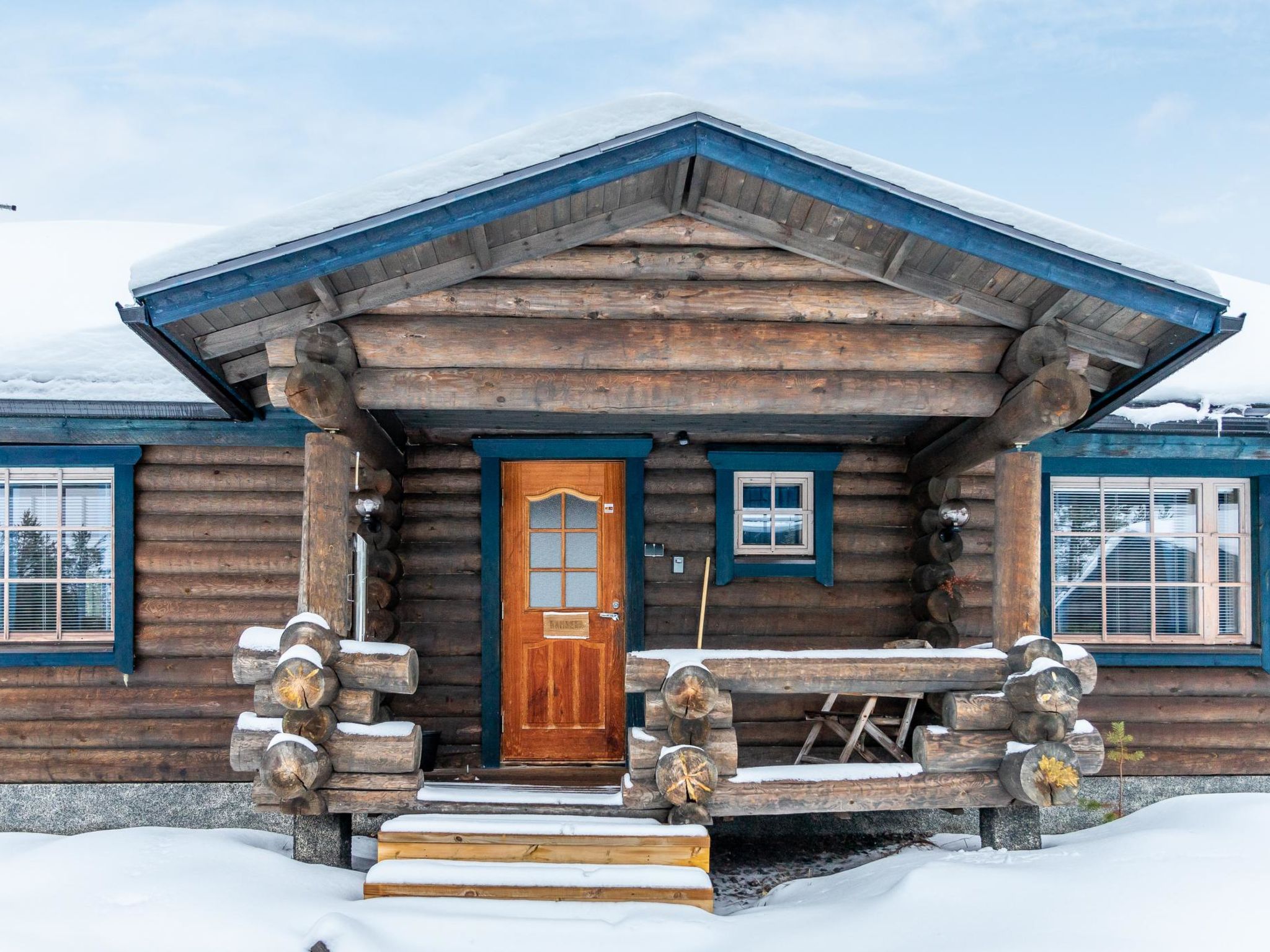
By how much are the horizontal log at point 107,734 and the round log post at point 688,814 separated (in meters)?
3.74

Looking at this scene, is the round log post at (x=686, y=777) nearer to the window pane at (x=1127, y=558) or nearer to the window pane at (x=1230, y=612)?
the window pane at (x=1127, y=558)

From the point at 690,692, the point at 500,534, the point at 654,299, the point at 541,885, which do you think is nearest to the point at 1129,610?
the point at 690,692

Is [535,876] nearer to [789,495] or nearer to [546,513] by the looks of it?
[546,513]

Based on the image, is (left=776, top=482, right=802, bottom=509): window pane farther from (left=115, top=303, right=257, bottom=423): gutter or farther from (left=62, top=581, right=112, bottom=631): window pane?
(left=62, top=581, right=112, bottom=631): window pane

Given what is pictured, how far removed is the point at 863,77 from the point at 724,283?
9088 centimetres

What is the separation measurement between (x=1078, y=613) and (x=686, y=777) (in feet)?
13.1

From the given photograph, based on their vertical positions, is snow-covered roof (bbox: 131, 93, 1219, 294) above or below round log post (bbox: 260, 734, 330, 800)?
above

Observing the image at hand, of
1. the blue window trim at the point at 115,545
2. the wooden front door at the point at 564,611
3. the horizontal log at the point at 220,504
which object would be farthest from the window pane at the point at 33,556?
the wooden front door at the point at 564,611

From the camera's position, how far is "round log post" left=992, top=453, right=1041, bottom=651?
527cm

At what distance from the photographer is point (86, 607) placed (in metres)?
6.79

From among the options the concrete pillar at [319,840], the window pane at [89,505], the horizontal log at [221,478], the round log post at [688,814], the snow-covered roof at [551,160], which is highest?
the snow-covered roof at [551,160]

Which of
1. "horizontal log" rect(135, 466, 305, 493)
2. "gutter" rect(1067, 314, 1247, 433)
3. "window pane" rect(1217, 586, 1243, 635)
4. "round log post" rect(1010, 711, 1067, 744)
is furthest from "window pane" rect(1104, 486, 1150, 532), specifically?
"horizontal log" rect(135, 466, 305, 493)

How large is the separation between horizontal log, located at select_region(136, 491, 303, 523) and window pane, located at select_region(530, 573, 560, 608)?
1.92 metres

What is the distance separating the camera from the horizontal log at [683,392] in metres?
5.11
